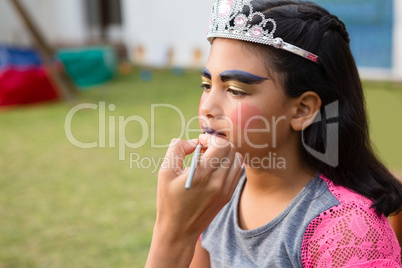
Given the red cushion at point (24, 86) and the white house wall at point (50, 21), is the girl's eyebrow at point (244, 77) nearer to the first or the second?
the red cushion at point (24, 86)

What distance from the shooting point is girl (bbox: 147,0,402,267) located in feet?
4.44

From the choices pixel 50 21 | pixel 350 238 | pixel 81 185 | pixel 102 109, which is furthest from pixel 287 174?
pixel 50 21

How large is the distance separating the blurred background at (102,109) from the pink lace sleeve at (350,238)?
0.44 metres

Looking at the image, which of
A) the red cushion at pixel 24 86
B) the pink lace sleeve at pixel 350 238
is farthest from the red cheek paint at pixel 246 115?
the red cushion at pixel 24 86

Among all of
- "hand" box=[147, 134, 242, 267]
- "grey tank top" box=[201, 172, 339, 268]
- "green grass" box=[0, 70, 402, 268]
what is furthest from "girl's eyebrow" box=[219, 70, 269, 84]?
"green grass" box=[0, 70, 402, 268]

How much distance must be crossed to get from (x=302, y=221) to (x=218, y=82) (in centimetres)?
55

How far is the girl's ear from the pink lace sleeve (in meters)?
0.27

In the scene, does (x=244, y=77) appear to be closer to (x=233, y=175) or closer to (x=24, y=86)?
(x=233, y=175)

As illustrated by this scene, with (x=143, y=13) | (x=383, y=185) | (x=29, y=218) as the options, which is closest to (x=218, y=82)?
(x=383, y=185)

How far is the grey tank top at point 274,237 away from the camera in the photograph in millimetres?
1472

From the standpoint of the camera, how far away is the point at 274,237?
1.54m

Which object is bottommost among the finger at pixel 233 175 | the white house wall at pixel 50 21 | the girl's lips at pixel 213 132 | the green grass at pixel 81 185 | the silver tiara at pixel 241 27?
the green grass at pixel 81 185

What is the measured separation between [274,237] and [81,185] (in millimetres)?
3240

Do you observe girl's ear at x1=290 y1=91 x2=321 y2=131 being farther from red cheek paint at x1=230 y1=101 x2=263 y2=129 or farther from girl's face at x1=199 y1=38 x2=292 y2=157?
red cheek paint at x1=230 y1=101 x2=263 y2=129
